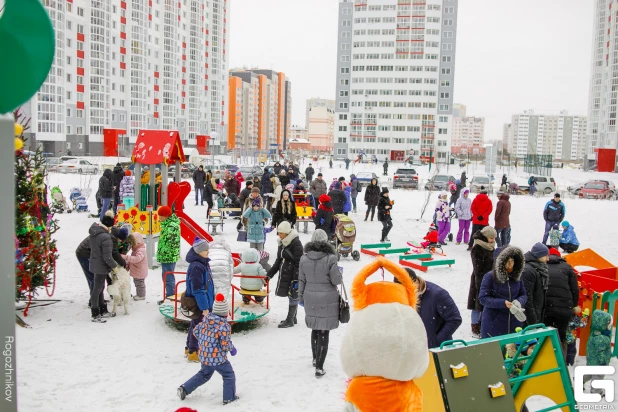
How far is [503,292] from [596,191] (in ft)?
101

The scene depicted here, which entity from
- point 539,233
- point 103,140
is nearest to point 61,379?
point 539,233

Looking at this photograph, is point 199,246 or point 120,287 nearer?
point 199,246

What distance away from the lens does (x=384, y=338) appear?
3.36 metres

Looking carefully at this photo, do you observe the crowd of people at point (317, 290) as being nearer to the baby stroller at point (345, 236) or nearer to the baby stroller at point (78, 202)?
the baby stroller at point (345, 236)

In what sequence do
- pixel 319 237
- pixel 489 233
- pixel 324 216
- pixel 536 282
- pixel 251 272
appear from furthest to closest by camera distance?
pixel 324 216 < pixel 251 272 < pixel 489 233 < pixel 319 237 < pixel 536 282

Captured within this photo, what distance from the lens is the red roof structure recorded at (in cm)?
1218

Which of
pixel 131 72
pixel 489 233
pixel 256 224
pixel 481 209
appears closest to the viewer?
pixel 489 233

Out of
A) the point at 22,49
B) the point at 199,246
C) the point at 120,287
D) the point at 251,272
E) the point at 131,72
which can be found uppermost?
the point at 131,72

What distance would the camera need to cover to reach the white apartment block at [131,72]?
192ft

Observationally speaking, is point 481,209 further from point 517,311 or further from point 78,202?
point 78,202

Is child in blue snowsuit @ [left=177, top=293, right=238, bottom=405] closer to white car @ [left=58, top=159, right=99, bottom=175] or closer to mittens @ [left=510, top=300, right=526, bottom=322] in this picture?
mittens @ [left=510, top=300, right=526, bottom=322]

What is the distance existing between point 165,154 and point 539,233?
40.1 feet

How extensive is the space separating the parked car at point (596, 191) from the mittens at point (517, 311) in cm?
2991

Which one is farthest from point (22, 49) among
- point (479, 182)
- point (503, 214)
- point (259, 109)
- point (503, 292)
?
point (259, 109)
